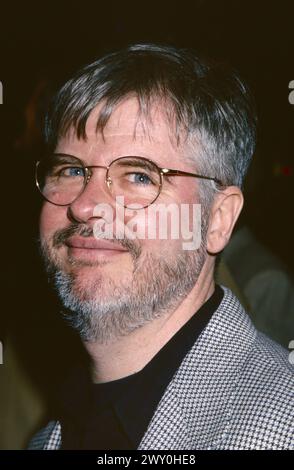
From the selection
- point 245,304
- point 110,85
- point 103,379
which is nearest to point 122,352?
point 103,379

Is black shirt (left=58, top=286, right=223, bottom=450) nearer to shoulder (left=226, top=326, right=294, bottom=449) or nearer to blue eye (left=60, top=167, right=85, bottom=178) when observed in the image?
shoulder (left=226, top=326, right=294, bottom=449)

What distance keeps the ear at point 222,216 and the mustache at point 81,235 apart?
9.6 inches

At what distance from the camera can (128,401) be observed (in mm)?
1645

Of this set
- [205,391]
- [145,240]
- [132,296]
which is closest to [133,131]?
[145,240]

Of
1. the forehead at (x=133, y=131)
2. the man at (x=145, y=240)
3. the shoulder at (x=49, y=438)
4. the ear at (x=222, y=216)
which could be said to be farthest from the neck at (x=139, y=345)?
the forehead at (x=133, y=131)

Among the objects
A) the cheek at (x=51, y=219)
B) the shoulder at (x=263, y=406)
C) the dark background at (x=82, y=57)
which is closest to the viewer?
the shoulder at (x=263, y=406)

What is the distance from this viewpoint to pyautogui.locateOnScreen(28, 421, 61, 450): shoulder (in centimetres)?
182

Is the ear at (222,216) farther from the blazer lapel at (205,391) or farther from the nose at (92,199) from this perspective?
the nose at (92,199)

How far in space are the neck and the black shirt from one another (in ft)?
0.05

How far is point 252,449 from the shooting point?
1.37 metres

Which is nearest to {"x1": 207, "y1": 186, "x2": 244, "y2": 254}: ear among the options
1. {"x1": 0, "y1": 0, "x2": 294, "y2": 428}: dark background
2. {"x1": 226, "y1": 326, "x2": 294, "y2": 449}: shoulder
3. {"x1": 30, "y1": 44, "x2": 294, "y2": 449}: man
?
{"x1": 30, "y1": 44, "x2": 294, "y2": 449}: man

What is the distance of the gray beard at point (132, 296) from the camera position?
64.4 inches

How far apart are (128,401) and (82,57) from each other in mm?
2622

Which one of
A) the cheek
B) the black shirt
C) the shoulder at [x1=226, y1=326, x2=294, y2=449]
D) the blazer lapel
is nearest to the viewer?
the shoulder at [x1=226, y1=326, x2=294, y2=449]
